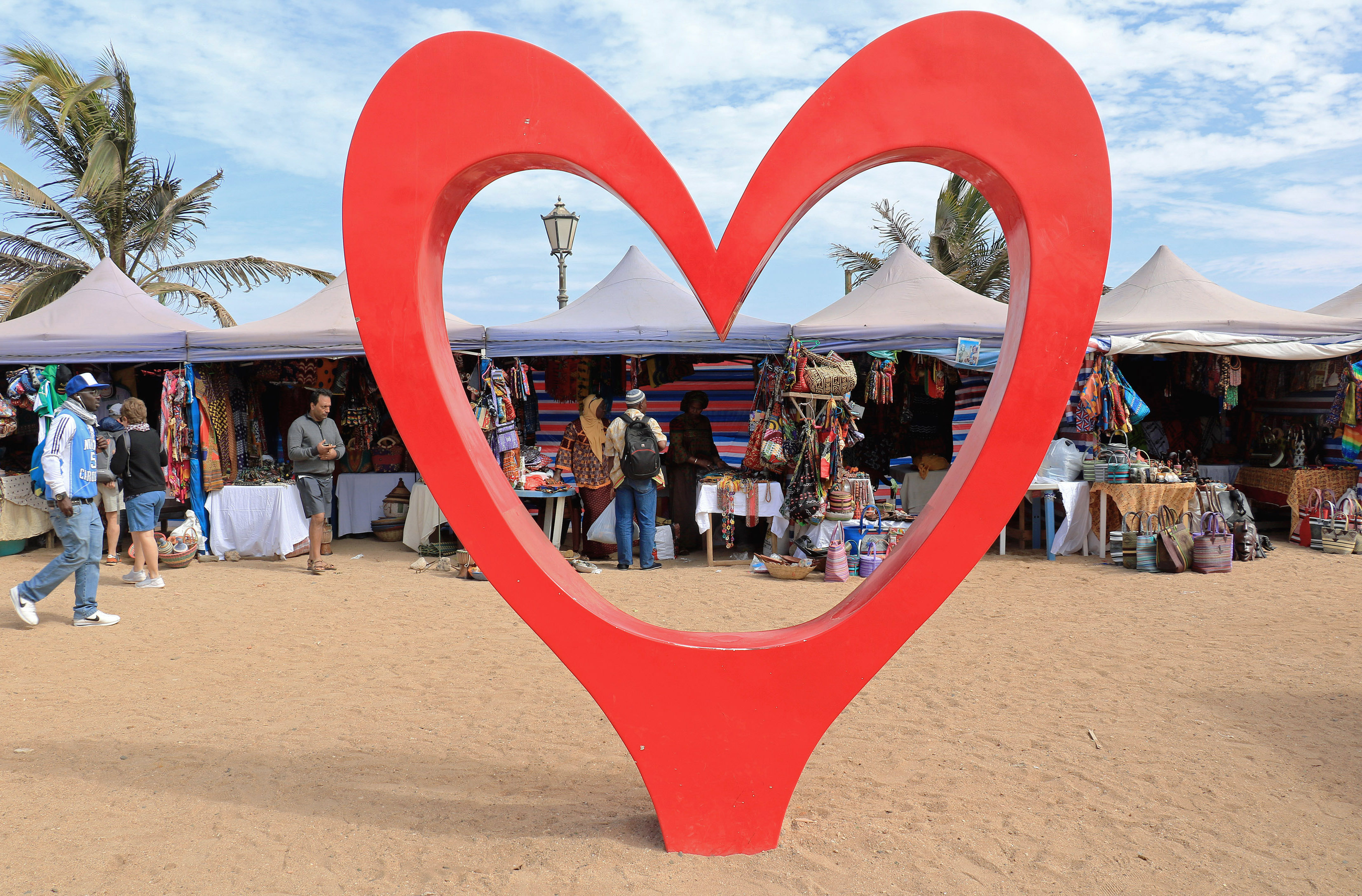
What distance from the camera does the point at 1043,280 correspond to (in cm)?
293

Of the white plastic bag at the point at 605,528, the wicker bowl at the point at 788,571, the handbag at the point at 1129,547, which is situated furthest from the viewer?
the white plastic bag at the point at 605,528

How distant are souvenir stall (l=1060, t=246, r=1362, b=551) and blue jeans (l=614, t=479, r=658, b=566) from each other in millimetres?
4485

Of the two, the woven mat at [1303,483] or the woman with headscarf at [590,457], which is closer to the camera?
the woman with headscarf at [590,457]

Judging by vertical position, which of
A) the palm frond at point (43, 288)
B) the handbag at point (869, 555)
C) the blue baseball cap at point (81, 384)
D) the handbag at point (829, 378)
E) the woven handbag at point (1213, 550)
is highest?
the palm frond at point (43, 288)

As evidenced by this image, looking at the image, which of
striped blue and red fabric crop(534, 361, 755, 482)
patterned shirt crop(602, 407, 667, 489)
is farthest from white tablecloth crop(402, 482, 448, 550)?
patterned shirt crop(602, 407, 667, 489)

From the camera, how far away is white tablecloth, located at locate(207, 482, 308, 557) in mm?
9359

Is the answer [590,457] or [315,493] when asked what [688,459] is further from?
[315,493]

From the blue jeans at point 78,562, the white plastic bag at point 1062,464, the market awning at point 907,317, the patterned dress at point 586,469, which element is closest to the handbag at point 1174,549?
the white plastic bag at point 1062,464

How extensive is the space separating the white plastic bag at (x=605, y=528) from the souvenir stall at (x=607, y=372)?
0.35 ft

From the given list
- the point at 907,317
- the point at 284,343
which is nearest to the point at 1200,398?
the point at 907,317

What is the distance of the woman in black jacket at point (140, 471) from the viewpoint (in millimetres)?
7285

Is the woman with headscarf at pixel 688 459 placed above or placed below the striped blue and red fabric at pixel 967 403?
below

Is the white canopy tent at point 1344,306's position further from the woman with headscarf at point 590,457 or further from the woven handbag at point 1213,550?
the woman with headscarf at point 590,457

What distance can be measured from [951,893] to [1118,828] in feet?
2.98
